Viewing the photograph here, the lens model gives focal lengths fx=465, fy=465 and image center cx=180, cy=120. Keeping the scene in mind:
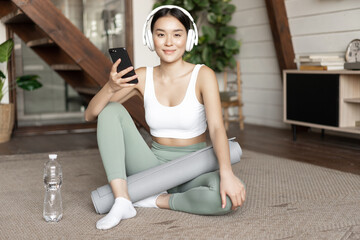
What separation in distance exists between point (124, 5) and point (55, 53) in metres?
0.92

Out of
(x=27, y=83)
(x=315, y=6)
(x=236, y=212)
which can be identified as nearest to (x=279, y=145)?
(x=315, y=6)

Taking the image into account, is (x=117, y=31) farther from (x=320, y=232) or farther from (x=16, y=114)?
(x=320, y=232)

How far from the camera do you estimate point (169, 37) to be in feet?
5.97

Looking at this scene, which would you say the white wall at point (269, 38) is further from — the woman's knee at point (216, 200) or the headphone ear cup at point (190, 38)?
the woman's knee at point (216, 200)

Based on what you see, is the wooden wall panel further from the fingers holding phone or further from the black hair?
the fingers holding phone

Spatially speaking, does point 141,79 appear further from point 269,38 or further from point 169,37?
point 269,38

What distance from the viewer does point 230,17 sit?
16.1ft

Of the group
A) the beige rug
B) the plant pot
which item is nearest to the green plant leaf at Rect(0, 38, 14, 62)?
the plant pot

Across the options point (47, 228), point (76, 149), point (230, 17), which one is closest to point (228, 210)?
point (47, 228)

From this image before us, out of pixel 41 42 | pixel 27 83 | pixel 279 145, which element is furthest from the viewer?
pixel 27 83

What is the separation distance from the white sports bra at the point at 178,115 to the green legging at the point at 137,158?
66 mm

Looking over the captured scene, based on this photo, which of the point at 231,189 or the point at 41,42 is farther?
the point at 41,42

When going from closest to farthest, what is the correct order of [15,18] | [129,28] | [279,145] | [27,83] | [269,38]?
[279,145] → [15,18] → [27,83] → [269,38] → [129,28]

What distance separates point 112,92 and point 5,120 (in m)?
2.53
